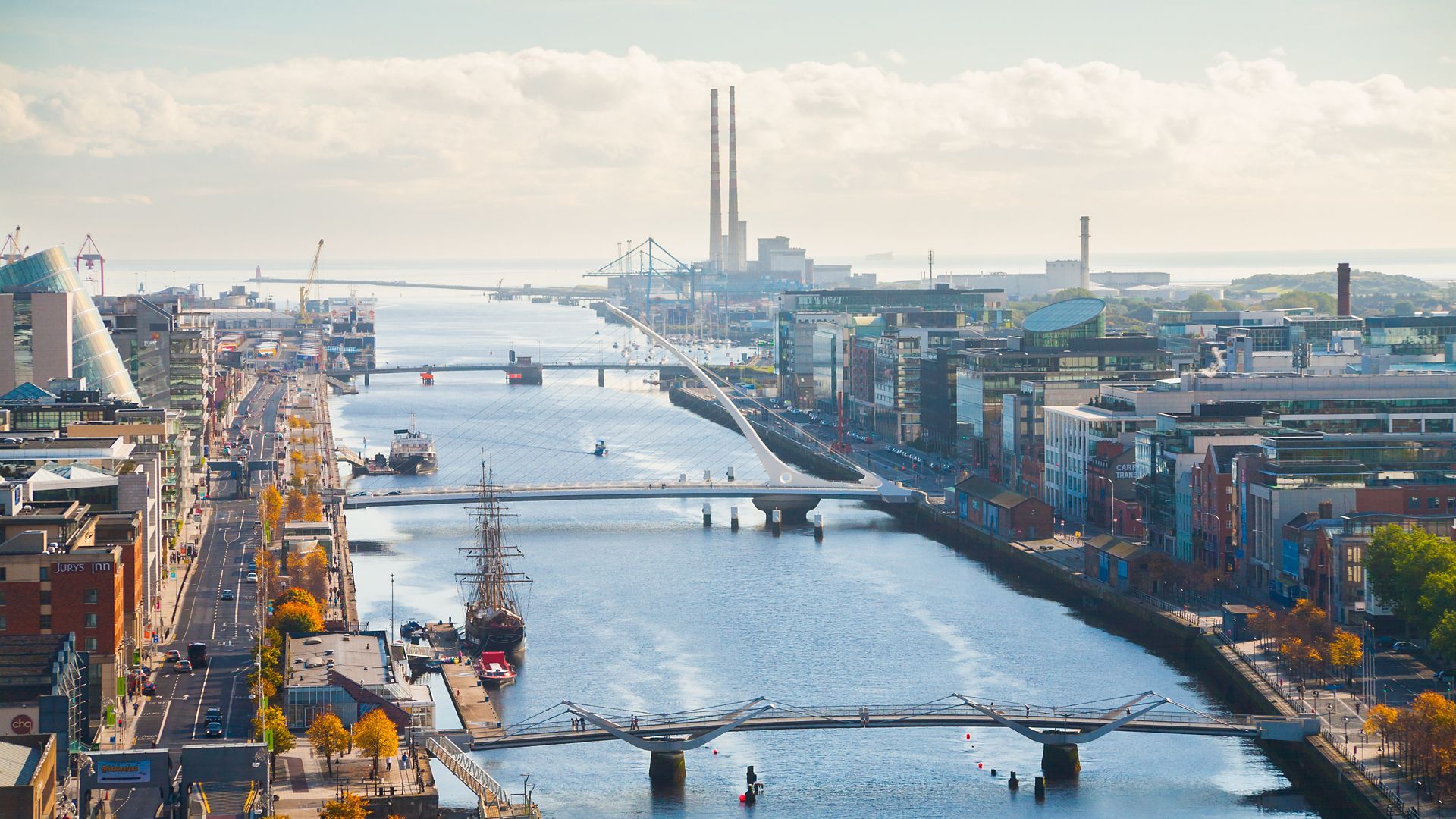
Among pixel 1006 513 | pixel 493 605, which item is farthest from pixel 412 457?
pixel 493 605

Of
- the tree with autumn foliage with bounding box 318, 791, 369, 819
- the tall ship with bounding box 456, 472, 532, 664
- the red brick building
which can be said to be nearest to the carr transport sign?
the tree with autumn foliage with bounding box 318, 791, 369, 819

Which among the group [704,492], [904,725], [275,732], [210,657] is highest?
[704,492]

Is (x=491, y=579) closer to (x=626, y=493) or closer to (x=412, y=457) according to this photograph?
(x=626, y=493)

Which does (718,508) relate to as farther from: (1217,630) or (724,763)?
(724,763)

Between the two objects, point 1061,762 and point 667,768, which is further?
point 1061,762

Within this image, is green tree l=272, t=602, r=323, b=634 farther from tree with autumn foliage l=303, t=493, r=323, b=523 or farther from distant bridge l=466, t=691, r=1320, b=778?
tree with autumn foliage l=303, t=493, r=323, b=523

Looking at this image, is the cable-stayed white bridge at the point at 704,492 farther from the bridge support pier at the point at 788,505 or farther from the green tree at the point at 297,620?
the green tree at the point at 297,620
